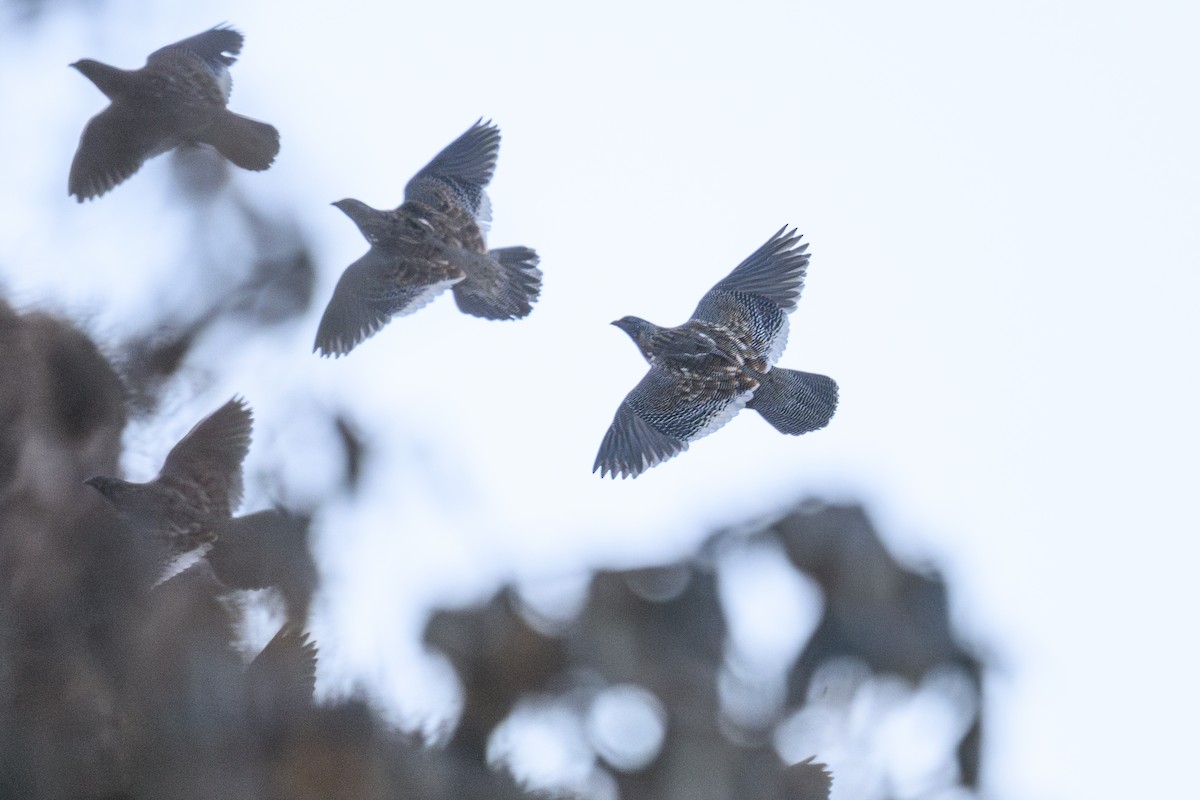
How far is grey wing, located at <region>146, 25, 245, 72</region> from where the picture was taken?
362cm

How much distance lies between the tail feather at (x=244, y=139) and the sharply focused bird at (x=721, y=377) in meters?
1.17

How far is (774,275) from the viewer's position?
3.36 m

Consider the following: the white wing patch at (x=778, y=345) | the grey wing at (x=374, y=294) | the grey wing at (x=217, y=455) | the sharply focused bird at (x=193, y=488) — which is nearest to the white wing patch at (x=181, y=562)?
the sharply focused bird at (x=193, y=488)

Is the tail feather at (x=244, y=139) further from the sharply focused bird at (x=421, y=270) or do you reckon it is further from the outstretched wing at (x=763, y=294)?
the outstretched wing at (x=763, y=294)

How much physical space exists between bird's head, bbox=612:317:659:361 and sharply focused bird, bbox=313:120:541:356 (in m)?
0.29

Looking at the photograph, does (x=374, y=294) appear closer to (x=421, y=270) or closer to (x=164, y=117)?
(x=421, y=270)

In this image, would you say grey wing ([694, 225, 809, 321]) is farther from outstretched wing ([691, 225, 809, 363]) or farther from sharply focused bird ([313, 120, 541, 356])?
sharply focused bird ([313, 120, 541, 356])

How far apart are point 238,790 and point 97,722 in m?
0.45

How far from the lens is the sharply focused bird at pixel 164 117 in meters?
3.57

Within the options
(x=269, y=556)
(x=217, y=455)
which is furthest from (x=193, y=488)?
(x=269, y=556)

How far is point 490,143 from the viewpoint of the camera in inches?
142

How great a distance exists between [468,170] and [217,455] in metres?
1.08

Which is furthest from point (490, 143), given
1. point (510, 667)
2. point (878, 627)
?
point (878, 627)

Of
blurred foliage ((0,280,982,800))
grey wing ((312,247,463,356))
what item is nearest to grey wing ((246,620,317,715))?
blurred foliage ((0,280,982,800))
